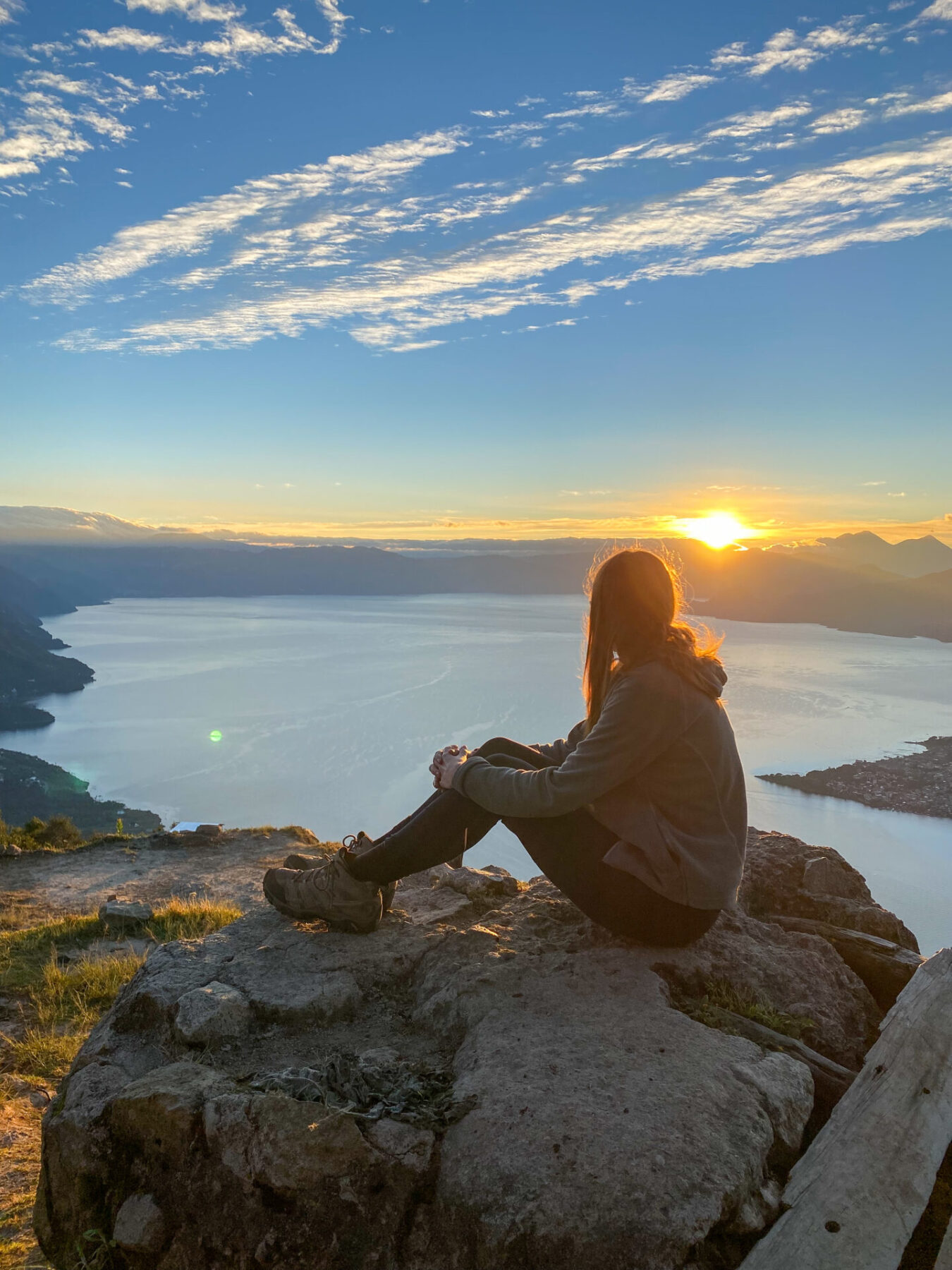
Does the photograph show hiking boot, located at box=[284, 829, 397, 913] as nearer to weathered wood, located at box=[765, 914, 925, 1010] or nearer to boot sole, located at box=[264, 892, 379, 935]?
boot sole, located at box=[264, 892, 379, 935]

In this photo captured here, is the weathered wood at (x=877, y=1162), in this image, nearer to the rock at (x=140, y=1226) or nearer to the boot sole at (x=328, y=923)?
the rock at (x=140, y=1226)

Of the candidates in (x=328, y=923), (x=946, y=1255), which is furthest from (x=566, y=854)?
(x=946, y=1255)

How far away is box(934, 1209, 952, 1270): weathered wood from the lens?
68.0 inches

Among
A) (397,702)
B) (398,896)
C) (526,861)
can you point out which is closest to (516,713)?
(397,702)

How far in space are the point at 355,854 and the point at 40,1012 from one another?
9.75 ft

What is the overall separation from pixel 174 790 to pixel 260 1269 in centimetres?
5268

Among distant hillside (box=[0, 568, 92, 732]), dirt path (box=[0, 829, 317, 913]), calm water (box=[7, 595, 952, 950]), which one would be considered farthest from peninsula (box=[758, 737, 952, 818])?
distant hillside (box=[0, 568, 92, 732])

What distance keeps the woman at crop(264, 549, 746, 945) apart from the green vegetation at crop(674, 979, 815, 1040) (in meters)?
0.21

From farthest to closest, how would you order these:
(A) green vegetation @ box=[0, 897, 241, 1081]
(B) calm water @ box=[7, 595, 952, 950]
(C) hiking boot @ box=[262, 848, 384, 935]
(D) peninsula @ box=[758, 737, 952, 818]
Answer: (D) peninsula @ box=[758, 737, 952, 818], (B) calm water @ box=[7, 595, 952, 950], (A) green vegetation @ box=[0, 897, 241, 1081], (C) hiking boot @ box=[262, 848, 384, 935]

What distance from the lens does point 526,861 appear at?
43.5m

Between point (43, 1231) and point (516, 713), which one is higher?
point (43, 1231)

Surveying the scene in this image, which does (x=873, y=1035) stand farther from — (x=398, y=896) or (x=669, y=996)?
(x=398, y=896)

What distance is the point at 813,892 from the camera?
4.00 metres

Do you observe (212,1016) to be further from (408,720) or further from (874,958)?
(408,720)
